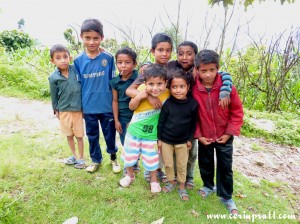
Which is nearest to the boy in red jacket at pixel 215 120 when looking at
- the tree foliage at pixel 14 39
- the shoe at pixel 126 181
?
the shoe at pixel 126 181

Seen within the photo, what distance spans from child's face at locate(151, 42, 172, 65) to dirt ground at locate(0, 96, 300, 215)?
2.05m

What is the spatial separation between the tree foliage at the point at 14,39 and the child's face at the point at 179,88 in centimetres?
1249

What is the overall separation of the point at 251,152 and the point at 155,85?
107 inches

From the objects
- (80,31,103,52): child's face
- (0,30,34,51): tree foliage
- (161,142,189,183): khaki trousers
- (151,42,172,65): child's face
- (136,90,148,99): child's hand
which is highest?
(0,30,34,51): tree foliage

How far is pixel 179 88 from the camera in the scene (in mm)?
2406

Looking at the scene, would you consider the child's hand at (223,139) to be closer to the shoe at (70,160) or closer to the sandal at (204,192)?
the sandal at (204,192)

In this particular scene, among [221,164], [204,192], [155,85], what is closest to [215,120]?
[221,164]

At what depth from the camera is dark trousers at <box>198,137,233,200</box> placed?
2525 mm

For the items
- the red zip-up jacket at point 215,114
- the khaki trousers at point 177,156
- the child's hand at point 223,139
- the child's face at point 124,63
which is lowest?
the khaki trousers at point 177,156

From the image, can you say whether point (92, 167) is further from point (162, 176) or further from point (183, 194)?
point (183, 194)

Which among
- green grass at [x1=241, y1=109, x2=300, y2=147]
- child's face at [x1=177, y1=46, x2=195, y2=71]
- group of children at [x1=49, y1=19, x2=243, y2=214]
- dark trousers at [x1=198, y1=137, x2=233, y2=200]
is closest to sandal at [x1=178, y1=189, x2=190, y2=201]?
group of children at [x1=49, y1=19, x2=243, y2=214]

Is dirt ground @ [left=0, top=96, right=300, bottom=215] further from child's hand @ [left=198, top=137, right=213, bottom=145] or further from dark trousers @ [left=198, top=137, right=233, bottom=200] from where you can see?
child's hand @ [left=198, top=137, right=213, bottom=145]

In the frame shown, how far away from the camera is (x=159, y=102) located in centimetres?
247

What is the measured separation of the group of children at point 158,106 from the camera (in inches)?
95.3
